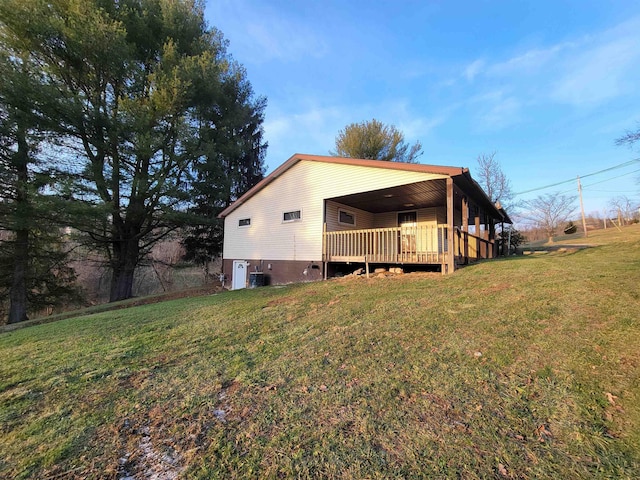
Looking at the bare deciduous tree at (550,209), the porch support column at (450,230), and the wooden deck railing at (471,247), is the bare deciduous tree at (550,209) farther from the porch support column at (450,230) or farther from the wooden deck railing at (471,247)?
the porch support column at (450,230)

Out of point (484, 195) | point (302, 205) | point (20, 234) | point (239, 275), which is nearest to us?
point (484, 195)

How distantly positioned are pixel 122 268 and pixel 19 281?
13.5ft

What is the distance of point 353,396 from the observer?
2.61m

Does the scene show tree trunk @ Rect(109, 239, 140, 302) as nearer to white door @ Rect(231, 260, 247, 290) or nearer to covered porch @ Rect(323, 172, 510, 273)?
white door @ Rect(231, 260, 247, 290)

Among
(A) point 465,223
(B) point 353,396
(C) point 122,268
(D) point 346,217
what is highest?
(D) point 346,217

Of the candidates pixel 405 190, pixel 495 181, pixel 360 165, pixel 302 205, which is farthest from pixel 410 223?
pixel 495 181

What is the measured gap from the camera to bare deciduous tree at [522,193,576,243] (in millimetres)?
29297

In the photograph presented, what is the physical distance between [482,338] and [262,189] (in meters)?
11.2

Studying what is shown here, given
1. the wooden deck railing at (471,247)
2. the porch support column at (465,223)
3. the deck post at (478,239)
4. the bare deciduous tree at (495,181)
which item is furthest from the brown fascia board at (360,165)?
the bare deciduous tree at (495,181)

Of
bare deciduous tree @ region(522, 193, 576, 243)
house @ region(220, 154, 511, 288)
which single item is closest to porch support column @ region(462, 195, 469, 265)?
house @ region(220, 154, 511, 288)

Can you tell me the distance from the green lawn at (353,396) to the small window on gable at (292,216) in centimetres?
688

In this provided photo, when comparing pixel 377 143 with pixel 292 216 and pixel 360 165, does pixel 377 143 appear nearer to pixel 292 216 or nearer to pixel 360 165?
pixel 292 216

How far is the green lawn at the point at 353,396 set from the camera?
6.11 ft

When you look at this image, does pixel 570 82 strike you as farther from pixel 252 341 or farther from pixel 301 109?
pixel 252 341
